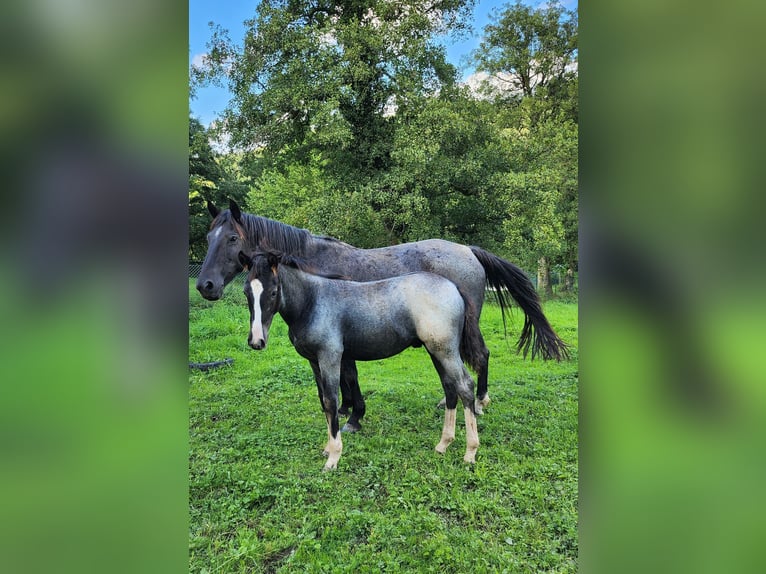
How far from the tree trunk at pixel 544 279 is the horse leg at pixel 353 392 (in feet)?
4.77

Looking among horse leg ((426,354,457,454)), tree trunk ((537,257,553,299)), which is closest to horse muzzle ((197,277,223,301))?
horse leg ((426,354,457,454))

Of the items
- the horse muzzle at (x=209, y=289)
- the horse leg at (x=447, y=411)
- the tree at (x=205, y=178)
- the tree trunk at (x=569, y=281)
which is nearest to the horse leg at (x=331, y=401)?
the horse leg at (x=447, y=411)

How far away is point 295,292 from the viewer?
95.2 inches

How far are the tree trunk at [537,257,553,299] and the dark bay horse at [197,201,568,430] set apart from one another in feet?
0.20

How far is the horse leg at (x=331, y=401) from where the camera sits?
97.0 inches

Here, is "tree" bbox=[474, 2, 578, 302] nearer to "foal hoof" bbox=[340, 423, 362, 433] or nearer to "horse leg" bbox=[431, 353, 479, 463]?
"horse leg" bbox=[431, 353, 479, 463]

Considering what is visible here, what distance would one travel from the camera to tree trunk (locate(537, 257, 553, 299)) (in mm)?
2695

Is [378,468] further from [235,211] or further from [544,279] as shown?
[235,211]
